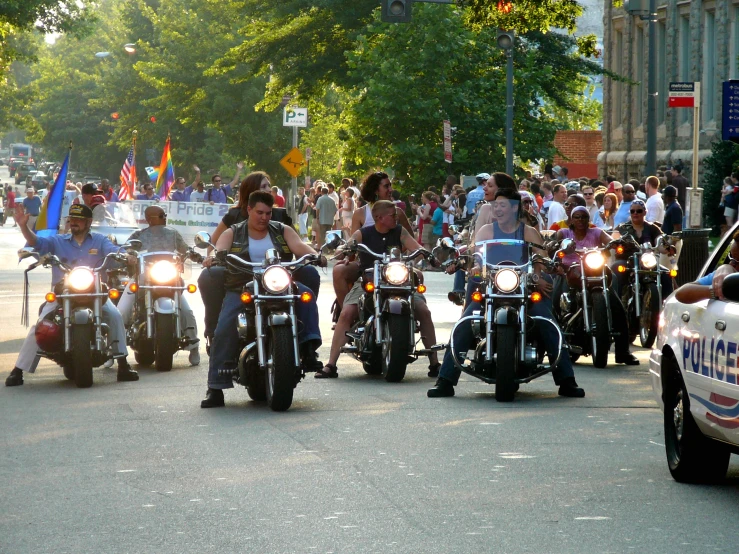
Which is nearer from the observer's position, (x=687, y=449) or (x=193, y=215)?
(x=687, y=449)

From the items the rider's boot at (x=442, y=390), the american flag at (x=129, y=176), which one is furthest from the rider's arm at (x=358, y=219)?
the american flag at (x=129, y=176)

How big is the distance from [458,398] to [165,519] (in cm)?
504

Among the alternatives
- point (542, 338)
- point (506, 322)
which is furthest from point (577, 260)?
point (506, 322)

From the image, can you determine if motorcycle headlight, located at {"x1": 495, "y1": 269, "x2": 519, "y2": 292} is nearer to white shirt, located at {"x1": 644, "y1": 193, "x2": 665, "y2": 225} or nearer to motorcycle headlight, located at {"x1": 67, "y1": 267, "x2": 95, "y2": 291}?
motorcycle headlight, located at {"x1": 67, "y1": 267, "x2": 95, "y2": 291}

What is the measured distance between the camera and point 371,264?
14000 mm

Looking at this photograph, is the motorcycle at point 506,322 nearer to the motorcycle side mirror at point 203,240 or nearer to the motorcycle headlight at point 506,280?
the motorcycle headlight at point 506,280

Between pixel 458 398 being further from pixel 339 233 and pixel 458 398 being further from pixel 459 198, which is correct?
pixel 459 198

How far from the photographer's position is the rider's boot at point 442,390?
40.1 feet

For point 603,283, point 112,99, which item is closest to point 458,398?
point 603,283

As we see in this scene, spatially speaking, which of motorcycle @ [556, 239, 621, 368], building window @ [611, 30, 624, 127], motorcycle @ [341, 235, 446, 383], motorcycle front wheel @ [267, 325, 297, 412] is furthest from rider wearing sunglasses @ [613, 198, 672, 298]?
building window @ [611, 30, 624, 127]

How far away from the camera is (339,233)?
41.0 feet

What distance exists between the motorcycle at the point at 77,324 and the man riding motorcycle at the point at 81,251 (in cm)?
20

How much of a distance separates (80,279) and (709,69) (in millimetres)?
32299

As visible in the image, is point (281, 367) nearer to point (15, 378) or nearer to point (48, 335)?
point (48, 335)
